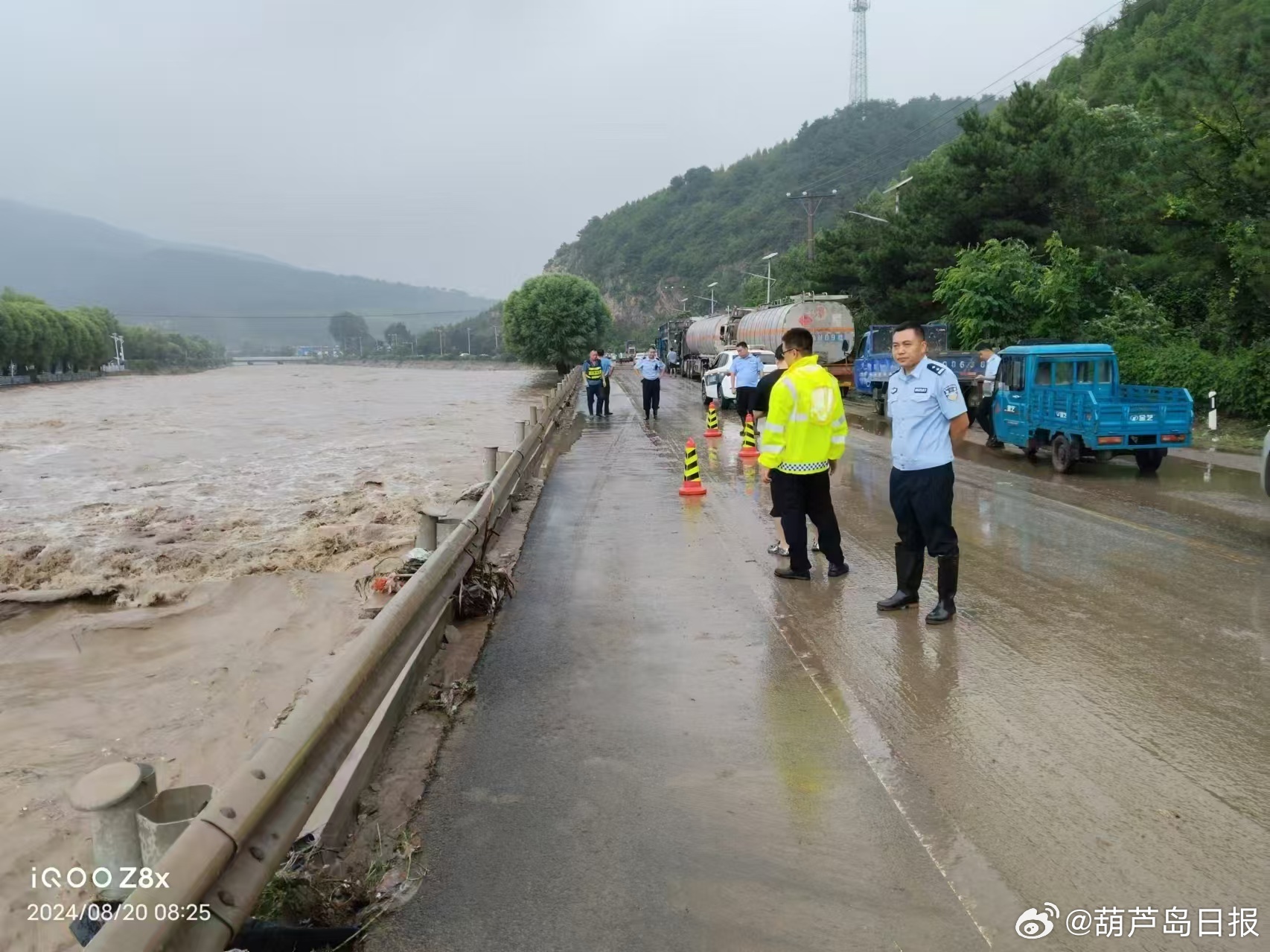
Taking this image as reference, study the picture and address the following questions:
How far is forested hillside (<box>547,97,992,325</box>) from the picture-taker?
13012 centimetres

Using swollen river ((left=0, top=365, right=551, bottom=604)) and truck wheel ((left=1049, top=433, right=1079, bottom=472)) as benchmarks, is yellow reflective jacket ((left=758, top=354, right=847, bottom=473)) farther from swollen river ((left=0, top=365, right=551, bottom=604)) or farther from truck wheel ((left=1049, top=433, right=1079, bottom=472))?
truck wheel ((left=1049, top=433, right=1079, bottom=472))

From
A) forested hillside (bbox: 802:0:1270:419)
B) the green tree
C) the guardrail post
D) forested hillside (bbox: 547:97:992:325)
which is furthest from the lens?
forested hillside (bbox: 547:97:992:325)

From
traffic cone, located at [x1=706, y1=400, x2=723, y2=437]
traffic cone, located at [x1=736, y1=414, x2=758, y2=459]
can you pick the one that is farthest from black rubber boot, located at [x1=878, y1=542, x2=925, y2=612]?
traffic cone, located at [x1=706, y1=400, x2=723, y2=437]

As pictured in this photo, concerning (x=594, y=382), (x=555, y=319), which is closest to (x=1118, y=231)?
(x=594, y=382)

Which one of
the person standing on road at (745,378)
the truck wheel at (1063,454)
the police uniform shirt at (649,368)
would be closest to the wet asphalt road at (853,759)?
the truck wheel at (1063,454)

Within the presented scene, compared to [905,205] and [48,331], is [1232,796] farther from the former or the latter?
[48,331]

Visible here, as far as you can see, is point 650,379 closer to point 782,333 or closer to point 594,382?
point 594,382

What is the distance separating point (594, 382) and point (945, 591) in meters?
21.8

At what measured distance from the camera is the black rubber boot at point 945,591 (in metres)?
6.53

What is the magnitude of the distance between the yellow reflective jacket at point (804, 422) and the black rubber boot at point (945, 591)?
1.34 meters

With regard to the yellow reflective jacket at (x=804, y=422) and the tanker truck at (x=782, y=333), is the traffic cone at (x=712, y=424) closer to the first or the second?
the tanker truck at (x=782, y=333)

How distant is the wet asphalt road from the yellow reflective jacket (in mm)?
1038

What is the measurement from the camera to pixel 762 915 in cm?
322

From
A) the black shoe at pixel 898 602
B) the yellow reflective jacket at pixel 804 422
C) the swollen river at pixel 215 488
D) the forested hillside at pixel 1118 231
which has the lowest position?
the swollen river at pixel 215 488
